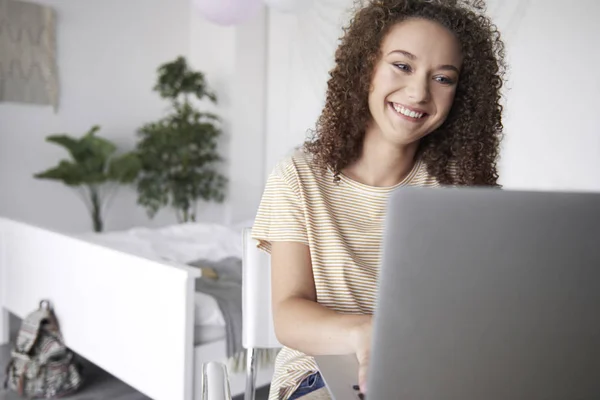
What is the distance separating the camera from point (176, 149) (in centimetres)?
444

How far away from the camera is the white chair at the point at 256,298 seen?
1225mm

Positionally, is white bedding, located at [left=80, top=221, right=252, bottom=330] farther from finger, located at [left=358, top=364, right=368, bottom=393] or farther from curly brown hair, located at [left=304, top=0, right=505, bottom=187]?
finger, located at [left=358, top=364, right=368, bottom=393]

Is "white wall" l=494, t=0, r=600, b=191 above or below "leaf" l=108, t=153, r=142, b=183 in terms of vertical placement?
above

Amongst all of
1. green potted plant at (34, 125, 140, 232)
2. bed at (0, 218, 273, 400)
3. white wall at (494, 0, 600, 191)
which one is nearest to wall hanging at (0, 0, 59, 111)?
green potted plant at (34, 125, 140, 232)

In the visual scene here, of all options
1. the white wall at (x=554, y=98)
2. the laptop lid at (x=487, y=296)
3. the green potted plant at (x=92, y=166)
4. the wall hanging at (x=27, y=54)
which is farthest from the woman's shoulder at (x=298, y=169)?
the wall hanging at (x=27, y=54)

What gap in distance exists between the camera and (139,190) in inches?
177

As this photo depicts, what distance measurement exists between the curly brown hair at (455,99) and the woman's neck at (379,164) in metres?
0.02

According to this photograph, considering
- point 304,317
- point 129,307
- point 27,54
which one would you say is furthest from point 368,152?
point 27,54

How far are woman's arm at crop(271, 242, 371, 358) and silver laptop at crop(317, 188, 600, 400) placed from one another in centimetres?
25

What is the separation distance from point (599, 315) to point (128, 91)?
470cm

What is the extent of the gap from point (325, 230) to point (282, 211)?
0.31 ft

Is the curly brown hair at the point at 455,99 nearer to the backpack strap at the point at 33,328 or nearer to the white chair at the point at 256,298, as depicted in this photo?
the white chair at the point at 256,298

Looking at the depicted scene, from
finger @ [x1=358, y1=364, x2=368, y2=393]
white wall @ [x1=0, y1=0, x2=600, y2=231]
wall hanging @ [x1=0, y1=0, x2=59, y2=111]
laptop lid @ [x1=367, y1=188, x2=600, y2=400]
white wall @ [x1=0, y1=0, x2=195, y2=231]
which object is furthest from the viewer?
white wall @ [x1=0, y1=0, x2=195, y2=231]

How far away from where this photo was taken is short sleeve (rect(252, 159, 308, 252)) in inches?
40.8
